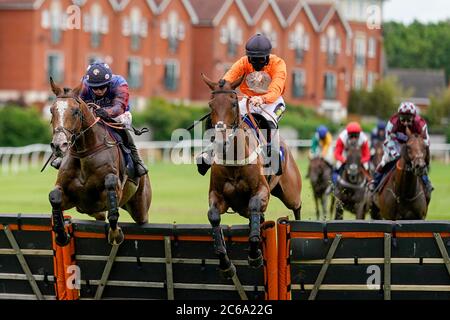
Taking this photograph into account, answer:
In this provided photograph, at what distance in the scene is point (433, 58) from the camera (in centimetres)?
6912

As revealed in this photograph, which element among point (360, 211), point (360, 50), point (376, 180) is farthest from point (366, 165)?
point (360, 50)

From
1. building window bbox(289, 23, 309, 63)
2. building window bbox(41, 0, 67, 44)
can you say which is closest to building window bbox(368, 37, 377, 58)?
building window bbox(289, 23, 309, 63)

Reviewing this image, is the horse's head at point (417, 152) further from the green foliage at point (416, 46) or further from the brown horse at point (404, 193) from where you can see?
the green foliage at point (416, 46)

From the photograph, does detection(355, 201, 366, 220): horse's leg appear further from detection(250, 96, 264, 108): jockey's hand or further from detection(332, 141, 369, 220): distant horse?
detection(250, 96, 264, 108): jockey's hand

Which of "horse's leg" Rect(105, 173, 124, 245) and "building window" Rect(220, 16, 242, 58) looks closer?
"horse's leg" Rect(105, 173, 124, 245)

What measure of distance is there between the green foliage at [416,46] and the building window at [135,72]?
53.0 ft

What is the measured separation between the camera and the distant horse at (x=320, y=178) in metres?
23.2

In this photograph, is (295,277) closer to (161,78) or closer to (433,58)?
(161,78)

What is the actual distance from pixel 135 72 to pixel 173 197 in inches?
1347

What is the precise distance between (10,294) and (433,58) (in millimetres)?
59788

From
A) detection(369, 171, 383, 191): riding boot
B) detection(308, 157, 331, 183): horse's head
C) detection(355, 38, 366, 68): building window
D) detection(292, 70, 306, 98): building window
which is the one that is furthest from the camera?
detection(355, 38, 366, 68): building window

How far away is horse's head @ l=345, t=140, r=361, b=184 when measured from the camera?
1930 centimetres

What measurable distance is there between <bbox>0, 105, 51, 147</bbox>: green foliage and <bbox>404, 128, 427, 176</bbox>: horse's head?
103ft

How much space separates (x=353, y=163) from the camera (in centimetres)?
1939
